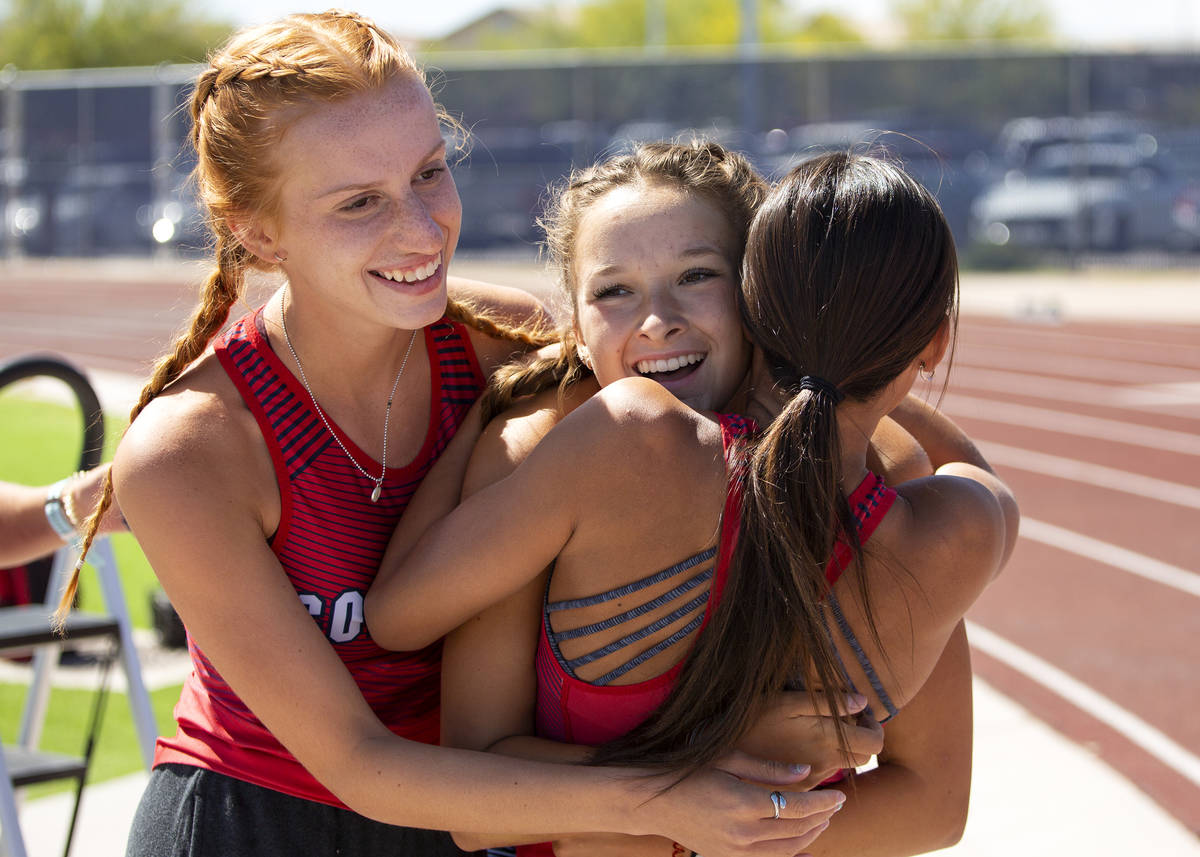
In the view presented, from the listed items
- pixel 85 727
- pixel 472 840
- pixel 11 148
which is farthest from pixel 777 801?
pixel 11 148

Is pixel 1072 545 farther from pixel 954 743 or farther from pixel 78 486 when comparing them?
pixel 78 486

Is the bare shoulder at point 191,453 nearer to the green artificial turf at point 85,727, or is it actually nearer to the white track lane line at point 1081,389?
the green artificial turf at point 85,727

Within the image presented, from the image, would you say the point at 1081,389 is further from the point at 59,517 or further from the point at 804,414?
the point at 804,414

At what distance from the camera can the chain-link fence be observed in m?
19.6

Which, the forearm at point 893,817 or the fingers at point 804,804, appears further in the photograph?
the forearm at point 893,817

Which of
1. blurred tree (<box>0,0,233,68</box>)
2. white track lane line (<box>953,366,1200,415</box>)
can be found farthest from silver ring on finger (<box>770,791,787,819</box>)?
blurred tree (<box>0,0,233,68</box>)

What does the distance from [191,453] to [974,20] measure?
1969 inches

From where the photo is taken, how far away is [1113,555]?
707 centimetres

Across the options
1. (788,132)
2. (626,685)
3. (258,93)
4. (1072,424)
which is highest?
(788,132)

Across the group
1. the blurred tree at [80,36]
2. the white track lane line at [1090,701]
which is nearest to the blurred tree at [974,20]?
the blurred tree at [80,36]

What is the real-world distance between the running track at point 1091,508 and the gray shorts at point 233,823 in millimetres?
671

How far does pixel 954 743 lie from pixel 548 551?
794 mm

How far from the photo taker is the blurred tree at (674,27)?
48.6m

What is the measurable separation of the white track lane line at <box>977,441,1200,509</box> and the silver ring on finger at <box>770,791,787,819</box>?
7243 millimetres
